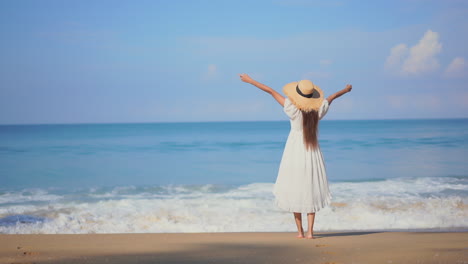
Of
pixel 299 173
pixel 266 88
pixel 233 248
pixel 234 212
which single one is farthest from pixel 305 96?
pixel 234 212

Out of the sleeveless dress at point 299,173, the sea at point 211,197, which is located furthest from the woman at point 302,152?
the sea at point 211,197

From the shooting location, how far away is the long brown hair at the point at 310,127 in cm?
519

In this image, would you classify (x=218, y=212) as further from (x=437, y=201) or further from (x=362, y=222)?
(x=437, y=201)

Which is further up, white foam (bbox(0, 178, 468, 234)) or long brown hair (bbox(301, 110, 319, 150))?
long brown hair (bbox(301, 110, 319, 150))

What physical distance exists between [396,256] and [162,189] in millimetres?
8429

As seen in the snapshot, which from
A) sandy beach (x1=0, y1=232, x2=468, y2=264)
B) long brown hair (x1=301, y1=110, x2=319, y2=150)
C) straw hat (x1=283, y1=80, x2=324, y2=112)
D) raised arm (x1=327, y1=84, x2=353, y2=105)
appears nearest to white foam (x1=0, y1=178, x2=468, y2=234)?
sandy beach (x1=0, y1=232, x2=468, y2=264)

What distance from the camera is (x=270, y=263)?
166 inches

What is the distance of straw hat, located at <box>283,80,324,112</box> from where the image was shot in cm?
516

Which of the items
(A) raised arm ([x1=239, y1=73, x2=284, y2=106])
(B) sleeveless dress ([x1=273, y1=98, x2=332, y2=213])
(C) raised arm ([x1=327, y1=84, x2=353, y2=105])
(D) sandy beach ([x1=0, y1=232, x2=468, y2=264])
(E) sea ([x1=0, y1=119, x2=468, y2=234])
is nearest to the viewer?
(D) sandy beach ([x1=0, y1=232, x2=468, y2=264])

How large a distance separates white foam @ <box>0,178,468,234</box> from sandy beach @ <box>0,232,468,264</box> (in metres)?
1.71

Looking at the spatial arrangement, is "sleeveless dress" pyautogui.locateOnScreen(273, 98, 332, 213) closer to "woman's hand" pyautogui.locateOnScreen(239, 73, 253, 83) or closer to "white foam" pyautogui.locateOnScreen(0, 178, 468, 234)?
"woman's hand" pyautogui.locateOnScreen(239, 73, 253, 83)

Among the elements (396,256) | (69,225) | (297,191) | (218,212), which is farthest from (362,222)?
(69,225)

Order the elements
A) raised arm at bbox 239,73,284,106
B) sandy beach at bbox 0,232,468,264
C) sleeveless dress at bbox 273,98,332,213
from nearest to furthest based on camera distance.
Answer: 1. sandy beach at bbox 0,232,468,264
2. raised arm at bbox 239,73,284,106
3. sleeveless dress at bbox 273,98,332,213

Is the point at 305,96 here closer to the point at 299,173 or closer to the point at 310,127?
the point at 310,127
